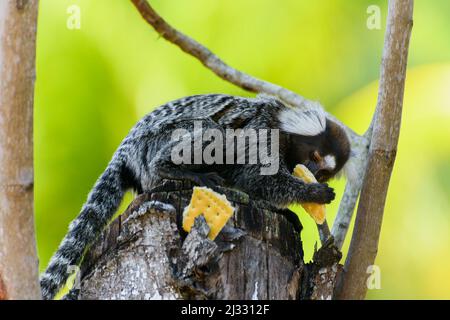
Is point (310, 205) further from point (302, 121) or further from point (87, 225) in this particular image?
point (87, 225)

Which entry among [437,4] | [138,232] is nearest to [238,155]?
[138,232]

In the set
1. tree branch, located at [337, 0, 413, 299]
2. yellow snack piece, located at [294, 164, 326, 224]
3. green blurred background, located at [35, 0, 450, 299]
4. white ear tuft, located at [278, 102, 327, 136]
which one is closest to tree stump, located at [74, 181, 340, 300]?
tree branch, located at [337, 0, 413, 299]

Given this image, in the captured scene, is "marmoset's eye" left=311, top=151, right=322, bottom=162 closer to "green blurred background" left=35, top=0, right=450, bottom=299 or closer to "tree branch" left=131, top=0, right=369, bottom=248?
"tree branch" left=131, top=0, right=369, bottom=248

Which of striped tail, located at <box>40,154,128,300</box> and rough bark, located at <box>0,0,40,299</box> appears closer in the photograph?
rough bark, located at <box>0,0,40,299</box>

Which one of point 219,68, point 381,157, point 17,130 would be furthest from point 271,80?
point 17,130
